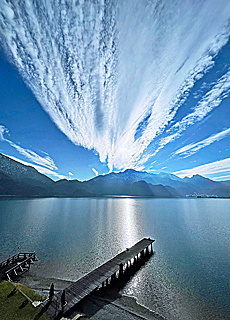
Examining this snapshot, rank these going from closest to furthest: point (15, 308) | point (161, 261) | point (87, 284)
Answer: point (15, 308)
point (87, 284)
point (161, 261)

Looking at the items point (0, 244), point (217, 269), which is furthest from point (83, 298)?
point (0, 244)

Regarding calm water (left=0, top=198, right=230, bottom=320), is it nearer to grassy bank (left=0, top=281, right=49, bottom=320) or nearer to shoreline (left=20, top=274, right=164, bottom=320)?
shoreline (left=20, top=274, right=164, bottom=320)

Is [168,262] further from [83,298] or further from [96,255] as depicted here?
[83,298]

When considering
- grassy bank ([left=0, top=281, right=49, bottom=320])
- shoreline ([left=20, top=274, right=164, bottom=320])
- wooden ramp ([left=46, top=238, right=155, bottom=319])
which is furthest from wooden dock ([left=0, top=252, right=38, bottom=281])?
wooden ramp ([left=46, top=238, right=155, bottom=319])

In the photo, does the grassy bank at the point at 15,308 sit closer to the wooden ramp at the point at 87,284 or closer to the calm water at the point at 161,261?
the wooden ramp at the point at 87,284

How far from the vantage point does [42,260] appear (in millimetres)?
32062

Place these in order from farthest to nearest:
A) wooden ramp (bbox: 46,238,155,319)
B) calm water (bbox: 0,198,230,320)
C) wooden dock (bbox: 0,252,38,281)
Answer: wooden dock (bbox: 0,252,38,281) < calm water (bbox: 0,198,230,320) < wooden ramp (bbox: 46,238,155,319)

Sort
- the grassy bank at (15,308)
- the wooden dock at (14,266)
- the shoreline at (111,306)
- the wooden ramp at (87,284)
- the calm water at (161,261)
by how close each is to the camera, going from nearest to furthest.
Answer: the grassy bank at (15,308)
the wooden ramp at (87,284)
the shoreline at (111,306)
the calm water at (161,261)
the wooden dock at (14,266)

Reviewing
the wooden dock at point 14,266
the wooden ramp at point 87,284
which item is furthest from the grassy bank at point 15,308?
the wooden dock at point 14,266

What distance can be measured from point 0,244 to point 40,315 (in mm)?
33745

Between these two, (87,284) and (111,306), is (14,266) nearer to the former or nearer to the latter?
(87,284)

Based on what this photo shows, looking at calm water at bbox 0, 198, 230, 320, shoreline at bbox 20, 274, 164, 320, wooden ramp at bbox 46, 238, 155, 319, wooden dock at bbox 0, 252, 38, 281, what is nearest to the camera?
wooden ramp at bbox 46, 238, 155, 319

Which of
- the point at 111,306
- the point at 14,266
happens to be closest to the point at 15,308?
the point at 111,306

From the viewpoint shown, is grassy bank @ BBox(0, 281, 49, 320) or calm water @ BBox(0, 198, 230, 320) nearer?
grassy bank @ BBox(0, 281, 49, 320)
